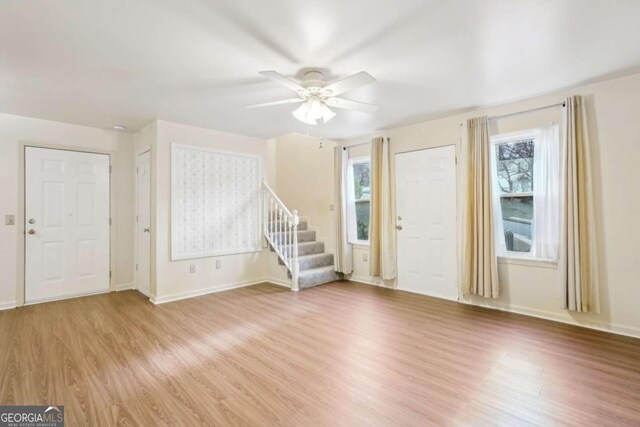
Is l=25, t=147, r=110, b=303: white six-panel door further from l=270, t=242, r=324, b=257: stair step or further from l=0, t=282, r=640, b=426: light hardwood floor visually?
l=270, t=242, r=324, b=257: stair step

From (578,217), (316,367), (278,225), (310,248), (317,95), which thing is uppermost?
(317,95)

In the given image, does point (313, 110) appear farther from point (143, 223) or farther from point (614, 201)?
point (143, 223)

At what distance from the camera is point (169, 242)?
13.7ft

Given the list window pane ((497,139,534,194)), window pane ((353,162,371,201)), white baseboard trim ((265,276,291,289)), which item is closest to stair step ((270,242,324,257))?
white baseboard trim ((265,276,291,289))

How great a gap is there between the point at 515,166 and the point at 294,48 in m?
2.87

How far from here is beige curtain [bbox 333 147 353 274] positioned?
519 centimetres

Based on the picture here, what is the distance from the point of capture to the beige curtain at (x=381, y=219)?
4676mm

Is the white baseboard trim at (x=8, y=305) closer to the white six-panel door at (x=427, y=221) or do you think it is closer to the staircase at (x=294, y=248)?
the staircase at (x=294, y=248)

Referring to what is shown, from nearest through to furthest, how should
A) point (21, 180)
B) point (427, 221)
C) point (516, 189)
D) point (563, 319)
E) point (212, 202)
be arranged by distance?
1. point (563, 319)
2. point (516, 189)
3. point (21, 180)
4. point (427, 221)
5. point (212, 202)

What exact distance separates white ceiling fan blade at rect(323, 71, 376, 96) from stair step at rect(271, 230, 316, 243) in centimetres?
300

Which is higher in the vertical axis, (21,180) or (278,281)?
(21,180)

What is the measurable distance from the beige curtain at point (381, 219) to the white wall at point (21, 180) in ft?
12.4

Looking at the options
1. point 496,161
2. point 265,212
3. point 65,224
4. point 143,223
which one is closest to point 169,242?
point 143,223

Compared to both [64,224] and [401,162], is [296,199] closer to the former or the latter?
[401,162]
